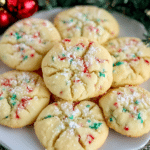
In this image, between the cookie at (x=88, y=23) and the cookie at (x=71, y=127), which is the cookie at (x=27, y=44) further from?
the cookie at (x=71, y=127)

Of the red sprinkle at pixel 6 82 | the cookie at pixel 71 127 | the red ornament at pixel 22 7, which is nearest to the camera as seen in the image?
the cookie at pixel 71 127

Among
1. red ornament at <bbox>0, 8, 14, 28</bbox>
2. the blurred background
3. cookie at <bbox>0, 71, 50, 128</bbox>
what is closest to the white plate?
cookie at <bbox>0, 71, 50, 128</bbox>

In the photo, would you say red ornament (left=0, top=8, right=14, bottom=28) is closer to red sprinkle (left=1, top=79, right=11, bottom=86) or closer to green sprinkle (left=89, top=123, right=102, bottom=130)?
red sprinkle (left=1, top=79, right=11, bottom=86)

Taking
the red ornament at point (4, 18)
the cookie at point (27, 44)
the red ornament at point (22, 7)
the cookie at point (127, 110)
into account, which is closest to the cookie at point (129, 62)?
the cookie at point (127, 110)

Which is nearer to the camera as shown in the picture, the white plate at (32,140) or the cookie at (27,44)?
the white plate at (32,140)

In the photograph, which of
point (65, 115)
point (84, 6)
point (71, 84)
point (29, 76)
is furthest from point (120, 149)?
point (84, 6)

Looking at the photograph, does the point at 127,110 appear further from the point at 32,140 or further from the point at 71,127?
the point at 32,140

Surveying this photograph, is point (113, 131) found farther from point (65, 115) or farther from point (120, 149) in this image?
point (65, 115)

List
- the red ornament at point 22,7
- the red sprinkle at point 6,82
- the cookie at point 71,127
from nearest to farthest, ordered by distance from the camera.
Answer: the cookie at point 71,127, the red sprinkle at point 6,82, the red ornament at point 22,7
